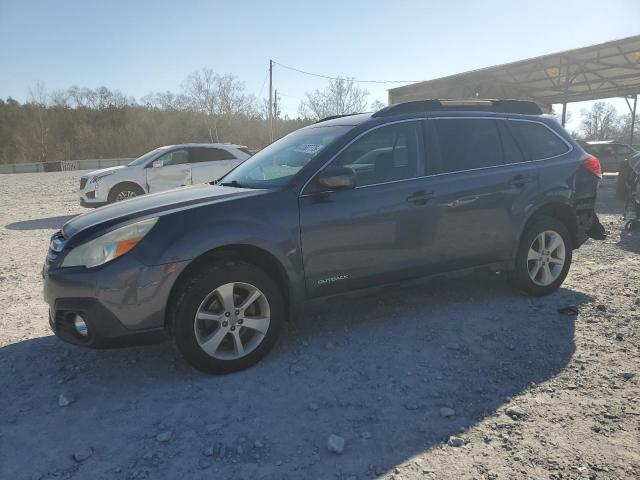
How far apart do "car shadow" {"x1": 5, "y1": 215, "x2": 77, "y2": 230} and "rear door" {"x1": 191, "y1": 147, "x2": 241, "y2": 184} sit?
3027 mm

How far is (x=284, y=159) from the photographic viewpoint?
398 cm

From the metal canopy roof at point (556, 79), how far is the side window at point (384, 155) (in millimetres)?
15462

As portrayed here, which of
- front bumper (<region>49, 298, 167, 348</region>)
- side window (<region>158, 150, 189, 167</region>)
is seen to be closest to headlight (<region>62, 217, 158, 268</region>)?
front bumper (<region>49, 298, 167, 348</region>)

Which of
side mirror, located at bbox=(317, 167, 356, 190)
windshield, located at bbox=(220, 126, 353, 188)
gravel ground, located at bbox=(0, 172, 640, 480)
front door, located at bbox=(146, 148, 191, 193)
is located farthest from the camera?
front door, located at bbox=(146, 148, 191, 193)

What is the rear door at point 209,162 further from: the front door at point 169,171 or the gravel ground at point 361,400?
the gravel ground at point 361,400

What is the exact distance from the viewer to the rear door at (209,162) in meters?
11.1

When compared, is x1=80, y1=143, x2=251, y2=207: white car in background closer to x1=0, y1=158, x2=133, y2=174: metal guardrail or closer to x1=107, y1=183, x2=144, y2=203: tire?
x1=107, y1=183, x2=144, y2=203: tire

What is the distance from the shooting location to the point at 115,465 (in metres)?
2.37

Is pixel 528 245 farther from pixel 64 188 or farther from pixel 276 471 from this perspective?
pixel 64 188

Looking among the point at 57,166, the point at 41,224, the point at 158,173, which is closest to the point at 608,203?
the point at 158,173

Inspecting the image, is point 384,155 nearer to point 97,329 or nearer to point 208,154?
point 97,329

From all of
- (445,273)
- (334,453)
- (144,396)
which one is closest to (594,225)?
(445,273)

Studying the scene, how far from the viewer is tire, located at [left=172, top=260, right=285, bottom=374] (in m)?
3.06

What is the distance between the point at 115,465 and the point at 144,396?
68 cm
